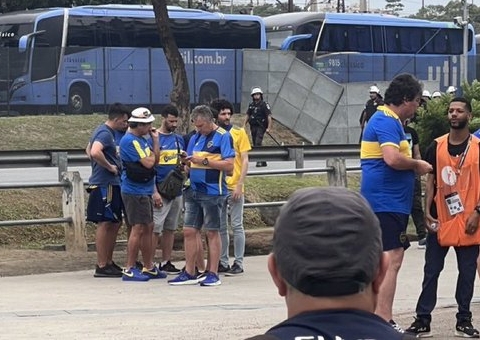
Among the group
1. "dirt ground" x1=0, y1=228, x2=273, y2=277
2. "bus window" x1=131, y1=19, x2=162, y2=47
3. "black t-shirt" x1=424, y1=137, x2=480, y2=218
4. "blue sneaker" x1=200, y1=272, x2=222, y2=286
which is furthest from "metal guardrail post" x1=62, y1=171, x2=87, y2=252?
"bus window" x1=131, y1=19, x2=162, y2=47

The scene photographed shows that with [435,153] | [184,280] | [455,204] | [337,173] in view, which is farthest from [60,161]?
[455,204]

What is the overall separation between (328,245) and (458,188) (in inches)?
241

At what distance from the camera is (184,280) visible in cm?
1105

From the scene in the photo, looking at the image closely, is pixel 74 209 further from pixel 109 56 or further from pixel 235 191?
pixel 109 56

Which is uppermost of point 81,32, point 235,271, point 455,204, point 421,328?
point 81,32

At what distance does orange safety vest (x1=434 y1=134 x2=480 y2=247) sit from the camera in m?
8.29

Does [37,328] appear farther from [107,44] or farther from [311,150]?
[107,44]

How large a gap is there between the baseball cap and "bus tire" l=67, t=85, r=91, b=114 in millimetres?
31877

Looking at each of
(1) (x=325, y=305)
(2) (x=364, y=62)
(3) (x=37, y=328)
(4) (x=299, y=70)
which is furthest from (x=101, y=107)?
(1) (x=325, y=305)

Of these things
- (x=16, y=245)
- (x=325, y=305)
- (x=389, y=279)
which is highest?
(x=325, y=305)

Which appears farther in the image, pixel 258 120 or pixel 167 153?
pixel 258 120

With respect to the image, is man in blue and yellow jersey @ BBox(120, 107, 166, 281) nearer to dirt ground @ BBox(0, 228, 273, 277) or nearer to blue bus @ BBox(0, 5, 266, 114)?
dirt ground @ BBox(0, 228, 273, 277)

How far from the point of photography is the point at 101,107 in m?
34.4

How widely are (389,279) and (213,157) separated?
3555 millimetres
